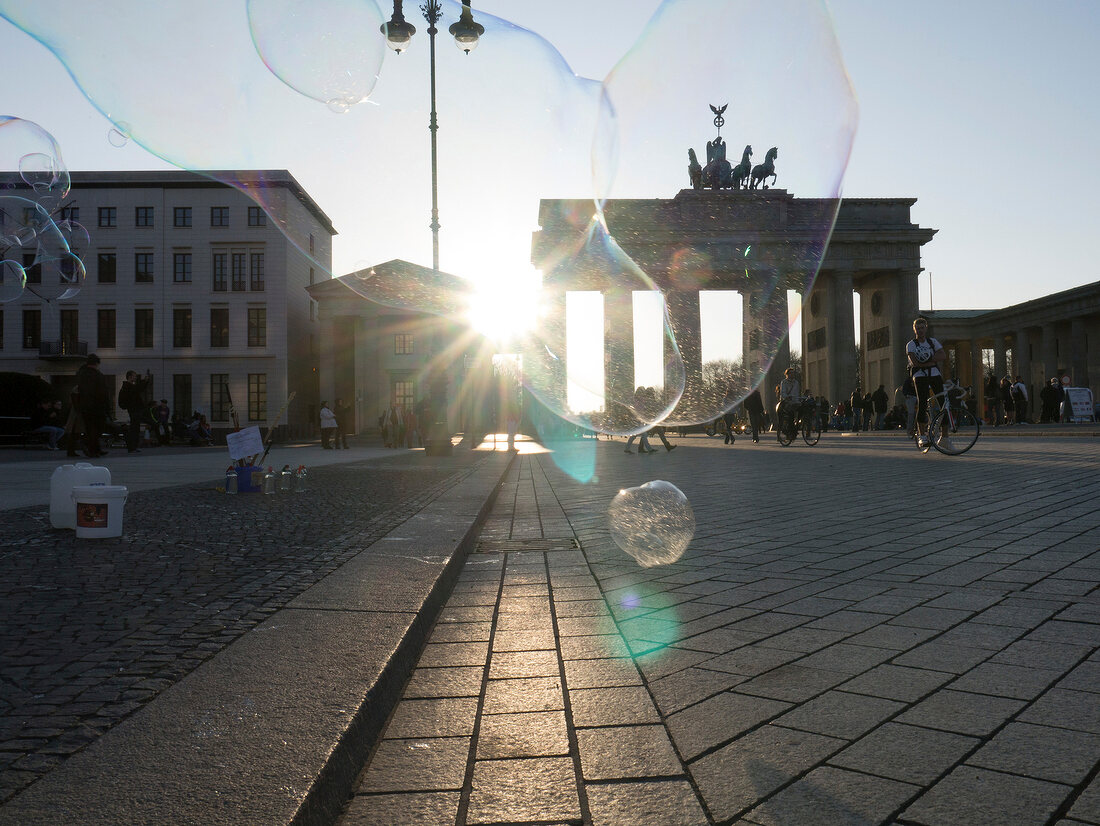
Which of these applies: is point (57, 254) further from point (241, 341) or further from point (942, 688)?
point (241, 341)

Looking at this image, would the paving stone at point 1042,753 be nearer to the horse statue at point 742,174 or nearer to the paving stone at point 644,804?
the paving stone at point 644,804

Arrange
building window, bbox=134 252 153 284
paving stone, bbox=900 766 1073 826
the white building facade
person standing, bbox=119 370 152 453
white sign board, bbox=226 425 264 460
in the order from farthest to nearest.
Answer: building window, bbox=134 252 153 284
the white building facade
person standing, bbox=119 370 152 453
white sign board, bbox=226 425 264 460
paving stone, bbox=900 766 1073 826

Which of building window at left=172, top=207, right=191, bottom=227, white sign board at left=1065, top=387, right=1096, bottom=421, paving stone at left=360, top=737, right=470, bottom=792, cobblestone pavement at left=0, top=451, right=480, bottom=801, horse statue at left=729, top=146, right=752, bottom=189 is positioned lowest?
paving stone at left=360, top=737, right=470, bottom=792

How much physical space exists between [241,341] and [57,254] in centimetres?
4037

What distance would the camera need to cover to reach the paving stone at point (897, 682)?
2643 millimetres

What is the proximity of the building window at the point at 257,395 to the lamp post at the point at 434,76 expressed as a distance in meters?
29.9

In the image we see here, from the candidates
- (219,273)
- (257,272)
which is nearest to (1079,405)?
(257,272)

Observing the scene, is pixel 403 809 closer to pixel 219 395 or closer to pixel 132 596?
pixel 132 596

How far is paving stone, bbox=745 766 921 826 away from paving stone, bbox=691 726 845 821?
0.04 m

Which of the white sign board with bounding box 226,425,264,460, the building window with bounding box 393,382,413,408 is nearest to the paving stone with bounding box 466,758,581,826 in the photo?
the white sign board with bounding box 226,425,264,460

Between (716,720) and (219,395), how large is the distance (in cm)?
5387

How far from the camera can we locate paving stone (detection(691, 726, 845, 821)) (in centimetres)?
198

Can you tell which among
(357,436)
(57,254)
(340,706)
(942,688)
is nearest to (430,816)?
(340,706)

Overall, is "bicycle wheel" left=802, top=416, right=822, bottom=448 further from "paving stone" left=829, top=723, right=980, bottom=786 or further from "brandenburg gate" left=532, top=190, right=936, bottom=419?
"brandenburg gate" left=532, top=190, right=936, bottom=419
